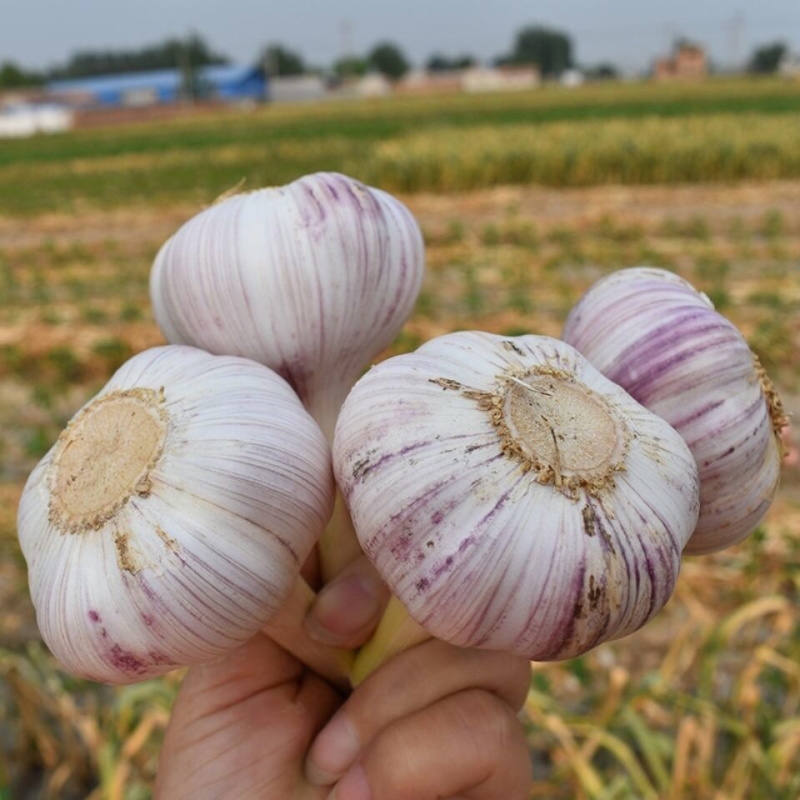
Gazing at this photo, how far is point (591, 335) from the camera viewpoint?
732 mm

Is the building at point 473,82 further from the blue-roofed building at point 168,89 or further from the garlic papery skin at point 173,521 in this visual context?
the garlic papery skin at point 173,521

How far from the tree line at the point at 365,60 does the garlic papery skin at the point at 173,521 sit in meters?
70.1

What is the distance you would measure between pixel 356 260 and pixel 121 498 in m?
0.30

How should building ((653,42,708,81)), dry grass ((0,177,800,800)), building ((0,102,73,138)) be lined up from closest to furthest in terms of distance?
dry grass ((0,177,800,800))
building ((0,102,73,138))
building ((653,42,708,81))

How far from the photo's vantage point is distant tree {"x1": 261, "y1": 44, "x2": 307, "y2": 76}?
68438 millimetres

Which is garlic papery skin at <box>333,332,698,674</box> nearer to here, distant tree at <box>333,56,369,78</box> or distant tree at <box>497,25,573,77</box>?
distant tree at <box>333,56,369,78</box>

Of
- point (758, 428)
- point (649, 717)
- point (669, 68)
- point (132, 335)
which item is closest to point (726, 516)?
point (758, 428)

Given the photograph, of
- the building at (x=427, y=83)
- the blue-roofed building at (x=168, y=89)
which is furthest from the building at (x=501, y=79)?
the blue-roofed building at (x=168, y=89)

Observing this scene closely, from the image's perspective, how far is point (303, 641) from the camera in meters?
0.90

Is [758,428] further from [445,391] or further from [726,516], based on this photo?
[445,391]

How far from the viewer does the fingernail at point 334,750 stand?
86cm

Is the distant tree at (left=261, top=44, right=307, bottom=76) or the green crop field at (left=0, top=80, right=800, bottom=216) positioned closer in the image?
the green crop field at (left=0, top=80, right=800, bottom=216)

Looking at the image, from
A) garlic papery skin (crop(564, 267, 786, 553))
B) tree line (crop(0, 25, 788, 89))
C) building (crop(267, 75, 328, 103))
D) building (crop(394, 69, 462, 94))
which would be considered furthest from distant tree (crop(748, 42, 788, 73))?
garlic papery skin (crop(564, 267, 786, 553))

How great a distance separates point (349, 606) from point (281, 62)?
78.9 meters
